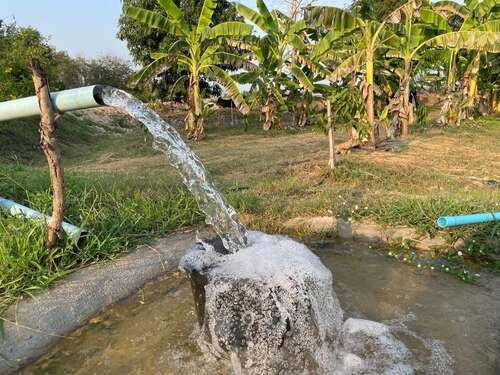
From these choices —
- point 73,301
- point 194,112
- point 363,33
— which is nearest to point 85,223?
point 73,301

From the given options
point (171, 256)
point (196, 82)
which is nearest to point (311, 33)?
point (196, 82)

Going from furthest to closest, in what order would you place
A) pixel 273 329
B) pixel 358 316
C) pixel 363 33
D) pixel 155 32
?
pixel 155 32
pixel 363 33
pixel 358 316
pixel 273 329

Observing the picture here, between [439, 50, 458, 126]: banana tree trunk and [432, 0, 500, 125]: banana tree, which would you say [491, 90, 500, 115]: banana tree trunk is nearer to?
[432, 0, 500, 125]: banana tree

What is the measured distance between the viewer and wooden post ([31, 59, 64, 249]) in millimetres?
2881

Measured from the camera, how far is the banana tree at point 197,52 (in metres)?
12.1

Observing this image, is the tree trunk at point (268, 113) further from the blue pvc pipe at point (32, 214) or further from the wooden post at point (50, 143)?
the wooden post at point (50, 143)

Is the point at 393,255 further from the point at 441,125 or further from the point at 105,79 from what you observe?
the point at 105,79

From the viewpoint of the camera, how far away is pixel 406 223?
427 centimetres

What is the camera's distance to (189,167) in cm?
363

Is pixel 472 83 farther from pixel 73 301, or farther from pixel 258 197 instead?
pixel 73 301

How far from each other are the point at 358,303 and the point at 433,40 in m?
Answer: 9.25

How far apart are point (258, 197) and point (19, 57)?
12.9m

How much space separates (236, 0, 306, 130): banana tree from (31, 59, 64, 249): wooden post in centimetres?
1084

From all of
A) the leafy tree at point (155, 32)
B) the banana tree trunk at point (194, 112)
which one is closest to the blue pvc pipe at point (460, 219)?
the banana tree trunk at point (194, 112)
